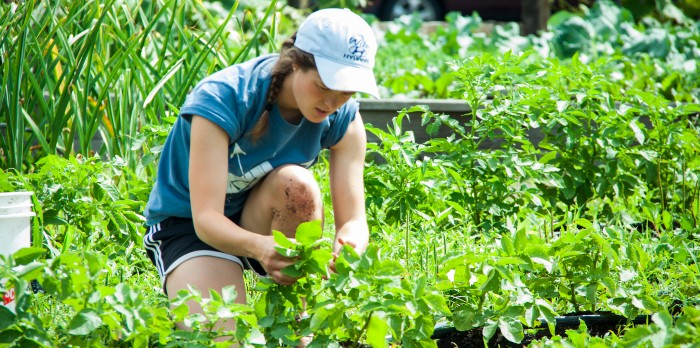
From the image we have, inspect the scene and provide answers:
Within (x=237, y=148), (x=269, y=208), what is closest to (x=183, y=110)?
(x=237, y=148)

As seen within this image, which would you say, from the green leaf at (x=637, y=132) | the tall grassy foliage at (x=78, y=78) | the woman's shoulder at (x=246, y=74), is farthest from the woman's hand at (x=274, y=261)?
the green leaf at (x=637, y=132)

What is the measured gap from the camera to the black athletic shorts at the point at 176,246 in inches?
82.1

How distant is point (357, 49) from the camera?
1.89 meters

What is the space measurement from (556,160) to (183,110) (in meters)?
1.58

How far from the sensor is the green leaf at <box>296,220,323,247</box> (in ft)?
5.35

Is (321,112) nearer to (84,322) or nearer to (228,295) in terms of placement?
(228,295)

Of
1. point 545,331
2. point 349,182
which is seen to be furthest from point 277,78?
point 545,331

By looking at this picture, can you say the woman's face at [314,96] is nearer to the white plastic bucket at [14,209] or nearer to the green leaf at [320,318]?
the green leaf at [320,318]

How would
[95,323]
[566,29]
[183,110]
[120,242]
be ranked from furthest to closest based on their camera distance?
1. [566,29]
2. [120,242]
3. [183,110]
4. [95,323]

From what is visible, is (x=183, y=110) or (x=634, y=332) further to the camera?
(x=183, y=110)

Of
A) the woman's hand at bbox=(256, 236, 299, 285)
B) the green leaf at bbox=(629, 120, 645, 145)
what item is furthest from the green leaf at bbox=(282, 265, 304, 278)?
the green leaf at bbox=(629, 120, 645, 145)

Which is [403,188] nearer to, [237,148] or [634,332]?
[237,148]

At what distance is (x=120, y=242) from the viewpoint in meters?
2.55

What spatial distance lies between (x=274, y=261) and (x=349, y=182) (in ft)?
1.49
